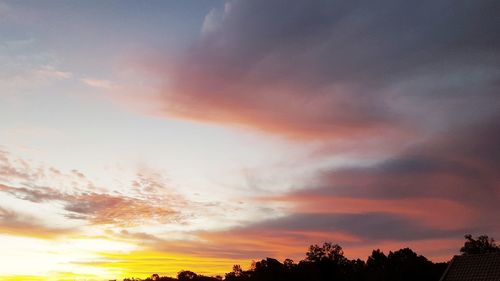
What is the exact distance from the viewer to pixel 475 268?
63.1 metres

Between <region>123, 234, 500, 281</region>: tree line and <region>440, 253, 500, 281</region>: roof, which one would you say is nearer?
<region>440, 253, 500, 281</region>: roof

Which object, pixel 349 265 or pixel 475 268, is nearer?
pixel 475 268

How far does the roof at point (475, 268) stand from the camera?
61.1 meters

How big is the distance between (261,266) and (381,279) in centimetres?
3819

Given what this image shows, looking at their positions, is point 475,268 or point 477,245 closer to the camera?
point 475,268

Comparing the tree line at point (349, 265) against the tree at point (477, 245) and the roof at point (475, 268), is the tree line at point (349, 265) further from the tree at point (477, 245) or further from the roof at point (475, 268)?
the roof at point (475, 268)

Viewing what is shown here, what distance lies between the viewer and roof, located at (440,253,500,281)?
2404 inches

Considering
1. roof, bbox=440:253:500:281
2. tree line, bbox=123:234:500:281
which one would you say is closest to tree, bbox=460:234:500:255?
tree line, bbox=123:234:500:281

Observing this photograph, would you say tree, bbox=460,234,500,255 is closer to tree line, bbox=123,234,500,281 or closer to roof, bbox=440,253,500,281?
tree line, bbox=123,234,500,281

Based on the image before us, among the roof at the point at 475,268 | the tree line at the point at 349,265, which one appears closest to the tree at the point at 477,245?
the tree line at the point at 349,265

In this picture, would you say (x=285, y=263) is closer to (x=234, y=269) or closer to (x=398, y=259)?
(x=398, y=259)

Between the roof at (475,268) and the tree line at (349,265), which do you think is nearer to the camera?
the roof at (475,268)

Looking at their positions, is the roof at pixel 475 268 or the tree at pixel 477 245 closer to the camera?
the roof at pixel 475 268

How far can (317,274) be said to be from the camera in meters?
127
